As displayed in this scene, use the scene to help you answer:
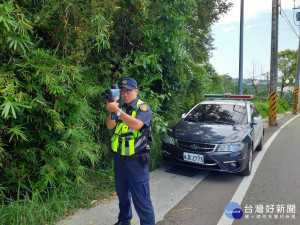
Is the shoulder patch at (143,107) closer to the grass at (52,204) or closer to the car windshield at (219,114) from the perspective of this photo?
the grass at (52,204)

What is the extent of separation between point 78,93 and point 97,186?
1.59 meters

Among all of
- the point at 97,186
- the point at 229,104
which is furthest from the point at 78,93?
the point at 229,104

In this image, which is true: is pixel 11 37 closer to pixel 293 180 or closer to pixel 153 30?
pixel 153 30

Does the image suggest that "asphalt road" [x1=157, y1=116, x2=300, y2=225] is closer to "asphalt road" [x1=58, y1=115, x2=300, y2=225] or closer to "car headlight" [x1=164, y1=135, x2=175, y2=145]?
"asphalt road" [x1=58, y1=115, x2=300, y2=225]

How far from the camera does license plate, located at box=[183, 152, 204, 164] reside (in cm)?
439

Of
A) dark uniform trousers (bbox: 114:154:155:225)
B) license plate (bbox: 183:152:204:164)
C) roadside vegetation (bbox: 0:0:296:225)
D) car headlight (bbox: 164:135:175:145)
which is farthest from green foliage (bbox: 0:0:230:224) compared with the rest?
license plate (bbox: 183:152:204:164)

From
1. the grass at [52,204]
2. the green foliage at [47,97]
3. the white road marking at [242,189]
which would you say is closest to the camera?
the green foliage at [47,97]

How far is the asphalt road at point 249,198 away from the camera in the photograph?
327 centimetres

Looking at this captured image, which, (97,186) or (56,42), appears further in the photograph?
(97,186)

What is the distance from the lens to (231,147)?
439 cm

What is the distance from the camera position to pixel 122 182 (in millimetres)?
2824

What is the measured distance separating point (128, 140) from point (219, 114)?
3.42m

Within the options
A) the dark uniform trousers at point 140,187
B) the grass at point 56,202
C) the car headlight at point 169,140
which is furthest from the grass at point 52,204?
the car headlight at point 169,140

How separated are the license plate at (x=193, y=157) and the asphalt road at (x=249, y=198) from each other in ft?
1.40
